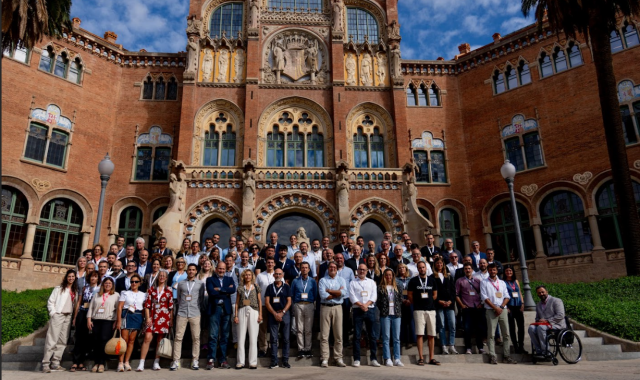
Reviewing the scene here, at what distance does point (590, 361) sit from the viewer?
10.5m

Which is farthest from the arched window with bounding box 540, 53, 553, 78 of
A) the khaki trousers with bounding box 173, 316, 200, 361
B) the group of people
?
the khaki trousers with bounding box 173, 316, 200, 361

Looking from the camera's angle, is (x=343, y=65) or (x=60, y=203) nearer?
(x=60, y=203)

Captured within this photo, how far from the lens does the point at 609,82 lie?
58.7 feet

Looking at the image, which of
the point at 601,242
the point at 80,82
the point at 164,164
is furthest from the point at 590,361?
the point at 80,82

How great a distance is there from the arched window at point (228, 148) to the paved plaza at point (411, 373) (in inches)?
646

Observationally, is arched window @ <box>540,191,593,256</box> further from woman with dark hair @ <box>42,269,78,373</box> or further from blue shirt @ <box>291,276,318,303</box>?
woman with dark hair @ <box>42,269,78,373</box>

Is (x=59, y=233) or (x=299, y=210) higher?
(x=299, y=210)

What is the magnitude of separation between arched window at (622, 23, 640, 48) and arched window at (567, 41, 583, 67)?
6.87ft

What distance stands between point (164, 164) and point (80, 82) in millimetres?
6255

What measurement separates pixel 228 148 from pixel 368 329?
55.7 feet

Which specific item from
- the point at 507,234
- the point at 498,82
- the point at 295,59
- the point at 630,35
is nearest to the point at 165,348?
the point at 295,59

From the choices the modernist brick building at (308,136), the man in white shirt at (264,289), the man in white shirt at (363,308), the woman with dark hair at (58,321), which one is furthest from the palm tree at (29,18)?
the man in white shirt at (363,308)

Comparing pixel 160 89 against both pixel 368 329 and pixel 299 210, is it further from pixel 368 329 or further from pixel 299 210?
pixel 368 329

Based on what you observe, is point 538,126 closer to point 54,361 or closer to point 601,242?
point 601,242
